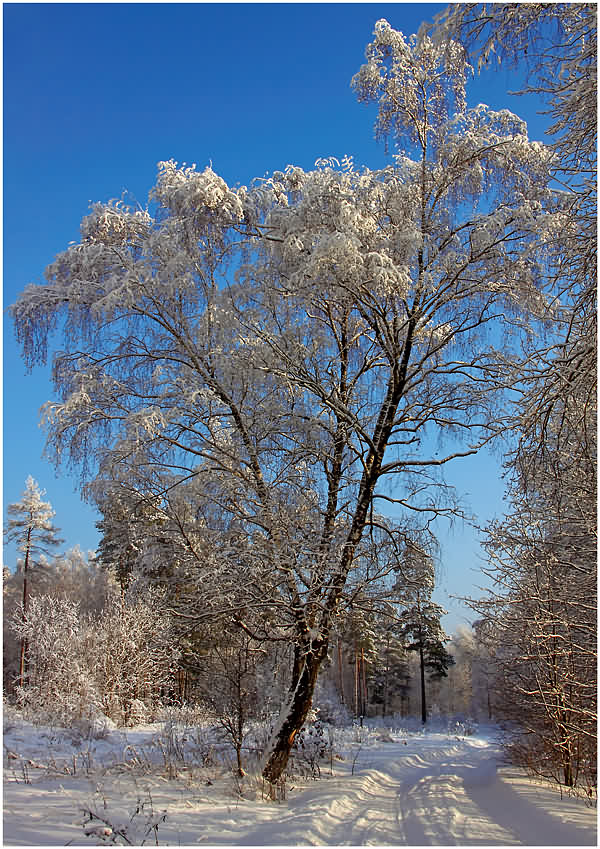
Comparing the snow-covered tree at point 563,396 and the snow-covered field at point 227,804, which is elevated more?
the snow-covered tree at point 563,396

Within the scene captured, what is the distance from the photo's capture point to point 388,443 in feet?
27.1

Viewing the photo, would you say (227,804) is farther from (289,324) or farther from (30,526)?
(30,526)

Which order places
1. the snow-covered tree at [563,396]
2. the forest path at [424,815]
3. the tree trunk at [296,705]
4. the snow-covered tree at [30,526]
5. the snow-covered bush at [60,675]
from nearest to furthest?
the snow-covered tree at [563,396] < the forest path at [424,815] < the tree trunk at [296,705] < the snow-covered bush at [60,675] < the snow-covered tree at [30,526]

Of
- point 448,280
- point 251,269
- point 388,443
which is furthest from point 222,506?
point 448,280

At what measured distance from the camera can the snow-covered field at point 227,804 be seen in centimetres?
539

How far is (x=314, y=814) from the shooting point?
21.4 ft

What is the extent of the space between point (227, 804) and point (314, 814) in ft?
3.15

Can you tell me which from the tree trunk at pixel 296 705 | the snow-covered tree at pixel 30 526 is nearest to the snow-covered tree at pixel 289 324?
the tree trunk at pixel 296 705

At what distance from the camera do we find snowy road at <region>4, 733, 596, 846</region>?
5.39 m

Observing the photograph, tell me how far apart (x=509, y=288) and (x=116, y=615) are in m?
12.4

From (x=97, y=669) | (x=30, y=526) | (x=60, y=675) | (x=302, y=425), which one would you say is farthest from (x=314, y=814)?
(x=30, y=526)

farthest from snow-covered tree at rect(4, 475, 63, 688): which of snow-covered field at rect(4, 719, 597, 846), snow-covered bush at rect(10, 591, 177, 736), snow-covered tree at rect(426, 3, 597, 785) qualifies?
snow-covered tree at rect(426, 3, 597, 785)

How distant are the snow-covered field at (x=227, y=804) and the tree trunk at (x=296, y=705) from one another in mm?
399

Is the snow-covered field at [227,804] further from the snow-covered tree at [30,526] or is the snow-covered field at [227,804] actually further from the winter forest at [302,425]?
the snow-covered tree at [30,526]
